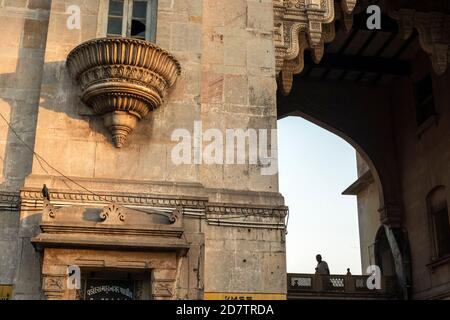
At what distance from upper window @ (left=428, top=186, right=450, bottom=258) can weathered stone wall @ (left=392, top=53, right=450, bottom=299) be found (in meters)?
0.25

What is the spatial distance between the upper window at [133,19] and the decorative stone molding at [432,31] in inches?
334

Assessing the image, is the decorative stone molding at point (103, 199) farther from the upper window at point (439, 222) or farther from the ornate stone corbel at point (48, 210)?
the upper window at point (439, 222)

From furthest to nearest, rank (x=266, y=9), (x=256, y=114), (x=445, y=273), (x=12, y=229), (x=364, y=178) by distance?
(x=364, y=178), (x=445, y=273), (x=266, y=9), (x=256, y=114), (x=12, y=229)

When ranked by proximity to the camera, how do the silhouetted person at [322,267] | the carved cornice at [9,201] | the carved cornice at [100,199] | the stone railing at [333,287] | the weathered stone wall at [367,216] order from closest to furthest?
1. the carved cornice at [100,199]
2. the carved cornice at [9,201]
3. the stone railing at [333,287]
4. the silhouetted person at [322,267]
5. the weathered stone wall at [367,216]

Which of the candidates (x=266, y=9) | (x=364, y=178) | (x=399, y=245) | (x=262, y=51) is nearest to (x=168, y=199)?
(x=262, y=51)

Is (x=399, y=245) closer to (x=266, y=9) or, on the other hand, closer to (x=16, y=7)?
(x=266, y=9)

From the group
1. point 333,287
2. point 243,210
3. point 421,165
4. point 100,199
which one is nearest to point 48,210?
point 100,199

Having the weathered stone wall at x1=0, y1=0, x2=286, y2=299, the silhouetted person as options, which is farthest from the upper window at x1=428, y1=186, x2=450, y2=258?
the weathered stone wall at x1=0, y1=0, x2=286, y2=299

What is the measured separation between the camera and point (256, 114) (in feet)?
46.9

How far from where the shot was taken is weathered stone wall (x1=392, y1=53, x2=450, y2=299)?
2361cm

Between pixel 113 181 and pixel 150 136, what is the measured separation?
1.28 metres

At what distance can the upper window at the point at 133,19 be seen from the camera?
14109 millimetres

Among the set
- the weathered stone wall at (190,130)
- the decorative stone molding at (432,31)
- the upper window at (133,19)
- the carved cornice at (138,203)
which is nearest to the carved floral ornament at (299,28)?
the weathered stone wall at (190,130)
